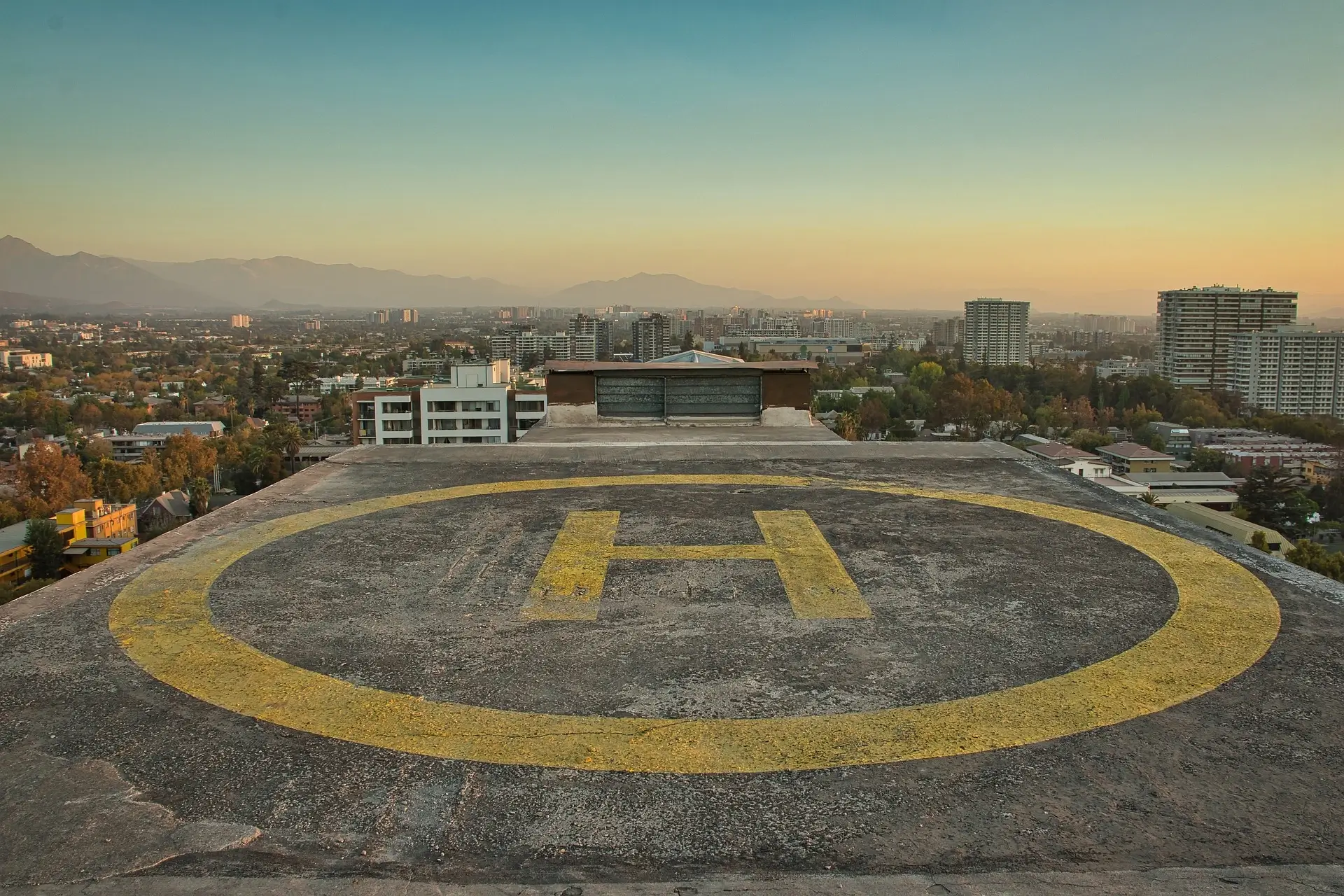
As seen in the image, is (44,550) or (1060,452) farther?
(1060,452)

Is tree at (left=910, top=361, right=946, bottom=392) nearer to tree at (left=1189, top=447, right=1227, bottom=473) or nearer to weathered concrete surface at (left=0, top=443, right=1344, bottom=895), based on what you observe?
tree at (left=1189, top=447, right=1227, bottom=473)

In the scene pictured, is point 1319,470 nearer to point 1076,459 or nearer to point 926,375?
point 1076,459

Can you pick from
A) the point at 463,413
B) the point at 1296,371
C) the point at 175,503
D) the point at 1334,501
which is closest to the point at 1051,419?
the point at 1334,501

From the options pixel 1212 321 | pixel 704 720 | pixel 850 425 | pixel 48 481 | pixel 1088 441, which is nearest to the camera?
pixel 704 720

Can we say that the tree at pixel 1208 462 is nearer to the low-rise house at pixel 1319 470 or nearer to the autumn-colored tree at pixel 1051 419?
the low-rise house at pixel 1319 470

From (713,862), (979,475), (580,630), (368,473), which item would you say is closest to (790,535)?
(580,630)

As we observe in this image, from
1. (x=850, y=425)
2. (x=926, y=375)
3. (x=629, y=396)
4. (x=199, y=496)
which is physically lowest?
(x=199, y=496)

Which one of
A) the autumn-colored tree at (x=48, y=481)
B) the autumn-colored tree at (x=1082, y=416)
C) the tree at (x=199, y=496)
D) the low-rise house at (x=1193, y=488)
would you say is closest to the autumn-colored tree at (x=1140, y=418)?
the autumn-colored tree at (x=1082, y=416)
